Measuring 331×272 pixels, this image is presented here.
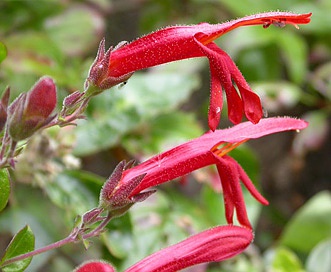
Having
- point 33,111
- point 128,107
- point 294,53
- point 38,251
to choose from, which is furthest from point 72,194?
point 294,53

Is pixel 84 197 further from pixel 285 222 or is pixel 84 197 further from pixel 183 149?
pixel 285 222

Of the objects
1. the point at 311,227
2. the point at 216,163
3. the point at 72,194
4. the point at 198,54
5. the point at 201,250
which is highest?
the point at 198,54

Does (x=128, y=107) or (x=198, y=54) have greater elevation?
(x=198, y=54)

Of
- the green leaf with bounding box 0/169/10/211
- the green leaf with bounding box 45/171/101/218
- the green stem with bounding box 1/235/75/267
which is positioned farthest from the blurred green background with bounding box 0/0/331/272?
the green stem with bounding box 1/235/75/267

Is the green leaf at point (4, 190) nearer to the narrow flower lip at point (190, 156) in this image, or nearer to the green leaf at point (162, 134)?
A: the narrow flower lip at point (190, 156)

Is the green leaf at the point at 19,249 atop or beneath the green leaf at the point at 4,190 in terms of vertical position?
beneath

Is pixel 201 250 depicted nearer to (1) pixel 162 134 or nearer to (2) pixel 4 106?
(2) pixel 4 106

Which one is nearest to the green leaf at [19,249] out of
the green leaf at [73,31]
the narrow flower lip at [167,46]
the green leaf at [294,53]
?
the narrow flower lip at [167,46]
